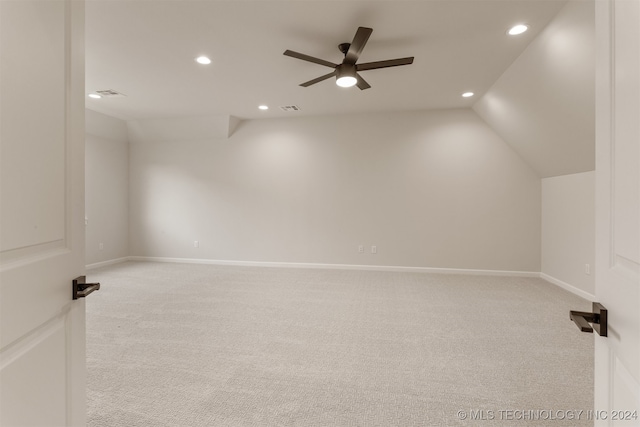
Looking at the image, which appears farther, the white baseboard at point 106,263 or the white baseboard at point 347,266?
the white baseboard at point 106,263

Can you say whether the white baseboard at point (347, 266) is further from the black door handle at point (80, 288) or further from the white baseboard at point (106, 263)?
the black door handle at point (80, 288)

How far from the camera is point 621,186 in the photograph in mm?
630

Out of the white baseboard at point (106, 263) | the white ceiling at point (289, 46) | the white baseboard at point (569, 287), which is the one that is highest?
the white ceiling at point (289, 46)

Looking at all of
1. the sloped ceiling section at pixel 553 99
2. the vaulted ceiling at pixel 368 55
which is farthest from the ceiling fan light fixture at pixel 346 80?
the sloped ceiling section at pixel 553 99

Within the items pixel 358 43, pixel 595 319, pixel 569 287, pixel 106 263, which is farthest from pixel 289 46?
pixel 106 263

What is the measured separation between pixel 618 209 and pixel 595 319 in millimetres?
279

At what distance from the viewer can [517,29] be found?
257 centimetres

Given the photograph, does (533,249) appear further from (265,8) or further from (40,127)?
(40,127)

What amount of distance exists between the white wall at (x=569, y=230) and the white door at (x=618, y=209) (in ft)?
12.2

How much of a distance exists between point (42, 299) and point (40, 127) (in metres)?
0.47

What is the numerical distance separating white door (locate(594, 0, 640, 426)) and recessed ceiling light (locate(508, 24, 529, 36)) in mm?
2297

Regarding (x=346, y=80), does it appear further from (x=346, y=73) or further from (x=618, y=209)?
(x=618, y=209)

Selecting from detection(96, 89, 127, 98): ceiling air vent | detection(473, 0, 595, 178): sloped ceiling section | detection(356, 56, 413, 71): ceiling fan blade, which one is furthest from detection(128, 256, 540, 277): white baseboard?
detection(356, 56, 413, 71): ceiling fan blade

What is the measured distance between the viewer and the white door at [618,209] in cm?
58
